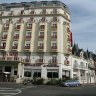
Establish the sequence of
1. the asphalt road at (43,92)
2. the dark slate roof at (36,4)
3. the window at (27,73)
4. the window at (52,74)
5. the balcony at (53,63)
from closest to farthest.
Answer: the asphalt road at (43,92)
the window at (52,74)
the balcony at (53,63)
the window at (27,73)
the dark slate roof at (36,4)

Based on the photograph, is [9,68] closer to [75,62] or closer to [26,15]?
[26,15]

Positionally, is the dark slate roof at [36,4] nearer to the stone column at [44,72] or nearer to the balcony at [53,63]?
the balcony at [53,63]

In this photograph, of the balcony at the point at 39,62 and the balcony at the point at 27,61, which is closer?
the balcony at the point at 39,62

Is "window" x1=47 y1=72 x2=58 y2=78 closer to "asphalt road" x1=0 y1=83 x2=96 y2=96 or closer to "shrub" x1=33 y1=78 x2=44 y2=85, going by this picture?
"shrub" x1=33 y1=78 x2=44 y2=85

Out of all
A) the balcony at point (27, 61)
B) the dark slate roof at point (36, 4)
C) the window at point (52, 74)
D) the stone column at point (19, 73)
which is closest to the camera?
the stone column at point (19, 73)

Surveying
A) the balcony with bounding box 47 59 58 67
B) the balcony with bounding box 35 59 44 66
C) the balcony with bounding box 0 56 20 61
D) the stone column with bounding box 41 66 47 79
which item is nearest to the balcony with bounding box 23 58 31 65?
the balcony with bounding box 0 56 20 61

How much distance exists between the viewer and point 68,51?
58875 millimetres

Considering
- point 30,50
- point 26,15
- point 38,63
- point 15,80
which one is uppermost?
point 26,15

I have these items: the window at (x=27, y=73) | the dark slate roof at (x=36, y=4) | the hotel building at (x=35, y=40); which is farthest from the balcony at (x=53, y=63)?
the dark slate roof at (x=36, y=4)

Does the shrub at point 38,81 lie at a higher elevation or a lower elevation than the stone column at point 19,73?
lower

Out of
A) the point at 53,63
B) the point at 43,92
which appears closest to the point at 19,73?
the point at 53,63

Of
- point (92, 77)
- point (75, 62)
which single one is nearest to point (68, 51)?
point (75, 62)

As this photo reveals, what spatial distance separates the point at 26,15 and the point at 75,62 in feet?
65.3

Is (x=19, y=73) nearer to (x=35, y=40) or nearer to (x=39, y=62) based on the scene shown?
(x=39, y=62)
